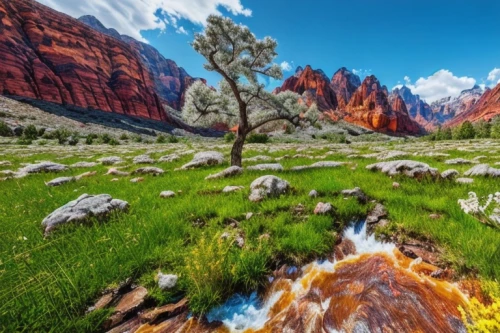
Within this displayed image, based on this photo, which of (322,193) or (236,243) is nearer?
(236,243)

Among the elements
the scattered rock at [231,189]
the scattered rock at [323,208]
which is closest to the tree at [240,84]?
the scattered rock at [231,189]

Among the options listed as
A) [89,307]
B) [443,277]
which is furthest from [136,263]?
[443,277]

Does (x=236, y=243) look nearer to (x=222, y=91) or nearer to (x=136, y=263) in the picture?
(x=136, y=263)

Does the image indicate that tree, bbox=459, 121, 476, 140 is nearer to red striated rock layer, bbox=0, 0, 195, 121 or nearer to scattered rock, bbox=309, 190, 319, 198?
scattered rock, bbox=309, 190, 319, 198

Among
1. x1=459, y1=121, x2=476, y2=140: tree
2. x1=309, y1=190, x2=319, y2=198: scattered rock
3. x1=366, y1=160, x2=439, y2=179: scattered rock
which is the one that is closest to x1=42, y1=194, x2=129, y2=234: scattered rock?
x1=309, y1=190, x2=319, y2=198: scattered rock

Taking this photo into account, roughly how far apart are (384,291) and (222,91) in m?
11.9

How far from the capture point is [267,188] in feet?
21.0

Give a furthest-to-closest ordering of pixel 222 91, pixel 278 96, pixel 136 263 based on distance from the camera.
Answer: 1. pixel 222 91
2. pixel 278 96
3. pixel 136 263

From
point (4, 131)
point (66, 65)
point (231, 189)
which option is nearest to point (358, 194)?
point (231, 189)

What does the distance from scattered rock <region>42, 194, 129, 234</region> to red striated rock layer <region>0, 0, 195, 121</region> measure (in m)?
122

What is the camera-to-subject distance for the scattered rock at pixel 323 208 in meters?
5.17

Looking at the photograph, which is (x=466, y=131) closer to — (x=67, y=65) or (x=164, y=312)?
(x=164, y=312)

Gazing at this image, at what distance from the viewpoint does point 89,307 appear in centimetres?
301

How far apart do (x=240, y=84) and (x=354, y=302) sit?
35.3 ft
